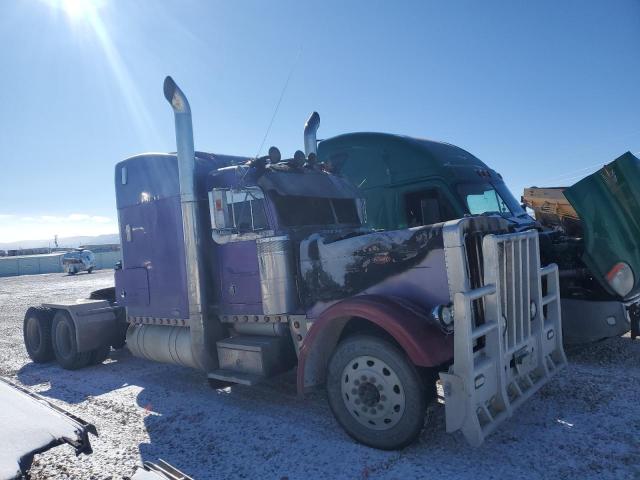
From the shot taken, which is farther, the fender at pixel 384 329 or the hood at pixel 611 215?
the hood at pixel 611 215

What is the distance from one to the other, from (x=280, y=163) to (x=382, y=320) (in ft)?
8.20

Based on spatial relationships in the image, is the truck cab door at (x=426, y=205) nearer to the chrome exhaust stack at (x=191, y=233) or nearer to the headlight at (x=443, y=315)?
the chrome exhaust stack at (x=191, y=233)

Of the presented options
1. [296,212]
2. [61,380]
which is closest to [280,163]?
[296,212]

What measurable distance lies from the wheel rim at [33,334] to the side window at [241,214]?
→ 4.92 metres

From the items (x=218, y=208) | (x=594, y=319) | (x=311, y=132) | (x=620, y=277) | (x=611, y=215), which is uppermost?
(x=311, y=132)

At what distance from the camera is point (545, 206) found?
10.2m

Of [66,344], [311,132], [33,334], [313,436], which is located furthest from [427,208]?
[33,334]

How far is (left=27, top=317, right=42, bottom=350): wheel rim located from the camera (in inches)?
299

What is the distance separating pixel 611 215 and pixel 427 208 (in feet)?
8.65

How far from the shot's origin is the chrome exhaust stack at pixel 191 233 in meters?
5.07

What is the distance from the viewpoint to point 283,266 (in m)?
4.61

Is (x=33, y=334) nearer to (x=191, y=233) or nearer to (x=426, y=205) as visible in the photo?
(x=191, y=233)

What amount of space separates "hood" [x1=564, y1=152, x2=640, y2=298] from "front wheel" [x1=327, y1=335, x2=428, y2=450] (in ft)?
11.5

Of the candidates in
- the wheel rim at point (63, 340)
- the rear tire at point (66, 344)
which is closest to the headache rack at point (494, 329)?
the rear tire at point (66, 344)
